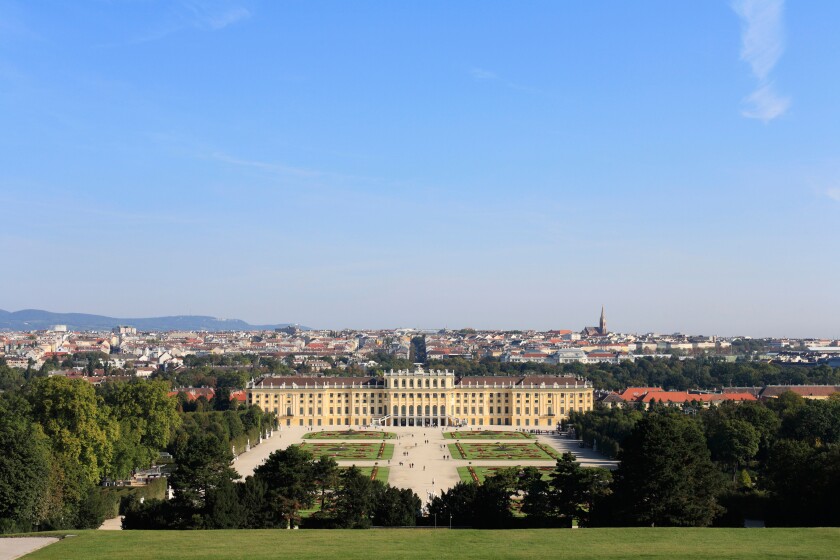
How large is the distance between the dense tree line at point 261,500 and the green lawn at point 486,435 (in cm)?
4534

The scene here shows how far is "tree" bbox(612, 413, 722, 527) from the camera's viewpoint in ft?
99.6

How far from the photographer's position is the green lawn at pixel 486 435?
259ft

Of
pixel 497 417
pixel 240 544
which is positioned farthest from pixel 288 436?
pixel 240 544

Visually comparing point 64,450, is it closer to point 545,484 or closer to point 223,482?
point 223,482

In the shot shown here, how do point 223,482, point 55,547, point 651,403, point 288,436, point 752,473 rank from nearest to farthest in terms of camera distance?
1. point 55,547
2. point 223,482
3. point 752,473
4. point 288,436
5. point 651,403

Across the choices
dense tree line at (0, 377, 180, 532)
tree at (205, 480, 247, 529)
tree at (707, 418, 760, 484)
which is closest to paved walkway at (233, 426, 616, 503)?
tree at (707, 418, 760, 484)

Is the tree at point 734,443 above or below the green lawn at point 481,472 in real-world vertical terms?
above

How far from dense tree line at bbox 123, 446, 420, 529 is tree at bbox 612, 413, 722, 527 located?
701cm

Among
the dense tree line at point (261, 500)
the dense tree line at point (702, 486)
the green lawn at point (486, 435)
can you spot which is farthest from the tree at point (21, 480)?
the green lawn at point (486, 435)

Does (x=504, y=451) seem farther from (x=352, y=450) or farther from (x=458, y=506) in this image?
(x=458, y=506)

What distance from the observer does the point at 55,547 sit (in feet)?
81.1

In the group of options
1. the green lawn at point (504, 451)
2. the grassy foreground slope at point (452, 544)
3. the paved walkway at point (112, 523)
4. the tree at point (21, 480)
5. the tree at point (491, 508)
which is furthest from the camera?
the green lawn at point (504, 451)

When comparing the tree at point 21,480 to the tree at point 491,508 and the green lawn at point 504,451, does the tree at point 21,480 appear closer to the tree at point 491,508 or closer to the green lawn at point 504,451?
the tree at point 491,508

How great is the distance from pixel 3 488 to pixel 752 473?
120 feet
